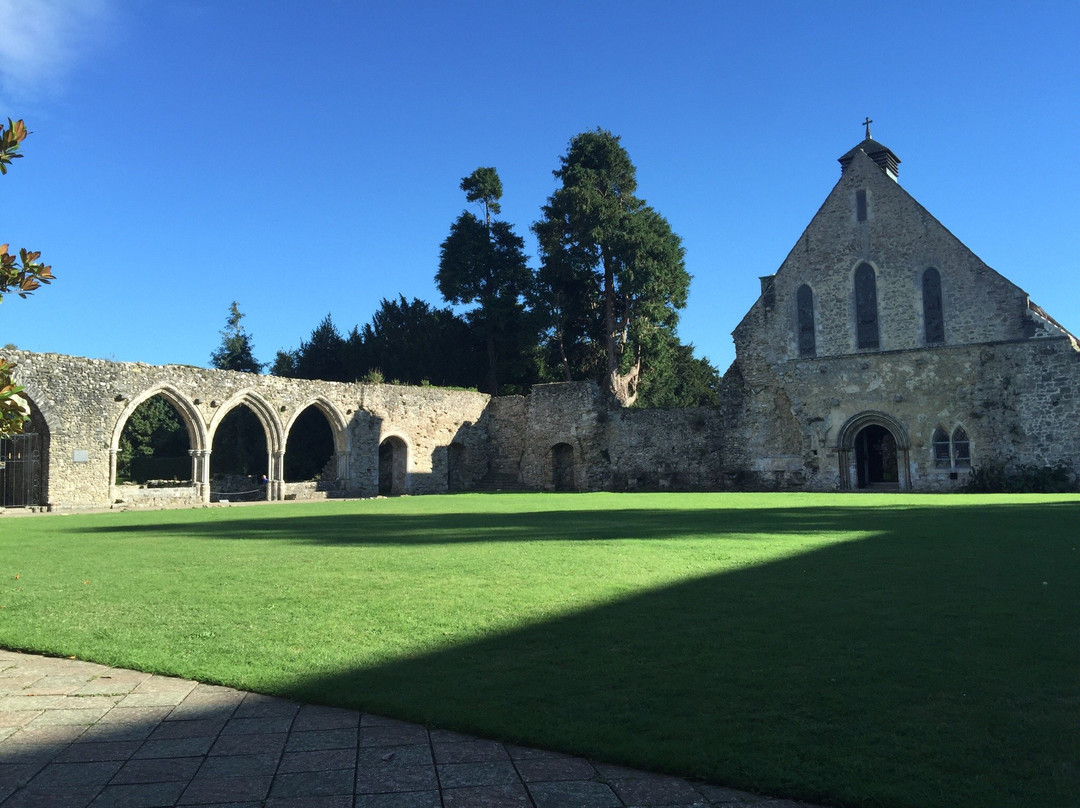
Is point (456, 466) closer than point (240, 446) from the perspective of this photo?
Yes

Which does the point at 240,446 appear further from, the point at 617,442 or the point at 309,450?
the point at 617,442

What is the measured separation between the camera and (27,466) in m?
20.8

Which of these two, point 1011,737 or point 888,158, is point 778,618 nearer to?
point 1011,737

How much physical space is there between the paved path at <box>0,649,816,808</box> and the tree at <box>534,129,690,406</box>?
31335 millimetres

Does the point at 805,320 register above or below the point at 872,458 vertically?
above

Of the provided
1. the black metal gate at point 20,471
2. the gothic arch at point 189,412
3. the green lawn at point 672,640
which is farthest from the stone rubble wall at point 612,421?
the green lawn at point 672,640

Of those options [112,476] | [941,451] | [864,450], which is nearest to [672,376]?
[864,450]

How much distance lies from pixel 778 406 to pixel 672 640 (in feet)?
75.7

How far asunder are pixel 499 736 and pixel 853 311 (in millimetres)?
24740

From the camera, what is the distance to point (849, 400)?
82.9 ft

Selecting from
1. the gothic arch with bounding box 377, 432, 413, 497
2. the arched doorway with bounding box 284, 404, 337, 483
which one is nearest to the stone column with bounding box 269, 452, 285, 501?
the gothic arch with bounding box 377, 432, 413, 497

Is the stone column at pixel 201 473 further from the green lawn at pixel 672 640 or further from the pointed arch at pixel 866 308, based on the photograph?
the pointed arch at pixel 866 308

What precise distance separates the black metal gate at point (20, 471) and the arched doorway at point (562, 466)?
1629 centimetres

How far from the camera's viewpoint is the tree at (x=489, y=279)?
127 ft
